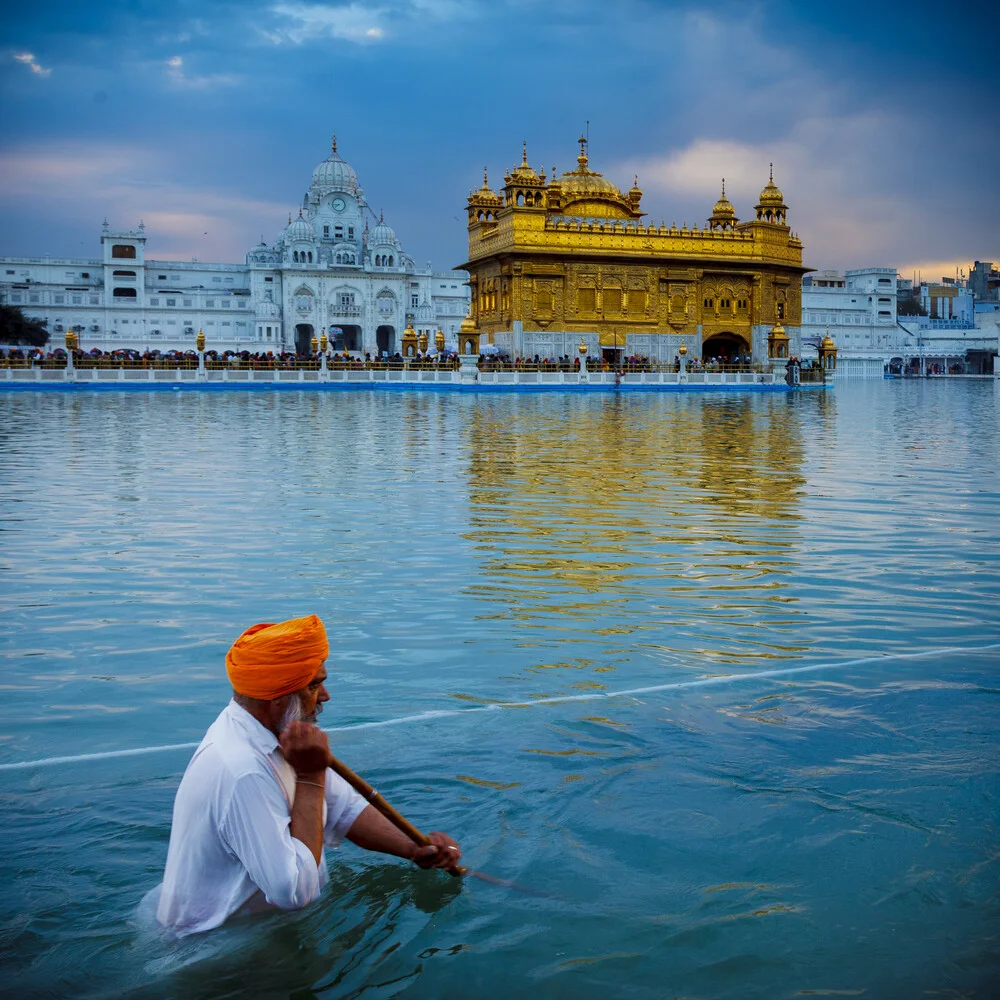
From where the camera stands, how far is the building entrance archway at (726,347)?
179ft

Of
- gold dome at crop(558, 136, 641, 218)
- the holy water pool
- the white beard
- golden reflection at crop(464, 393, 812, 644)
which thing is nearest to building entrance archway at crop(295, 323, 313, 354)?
gold dome at crop(558, 136, 641, 218)

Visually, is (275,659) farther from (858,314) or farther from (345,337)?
(858,314)

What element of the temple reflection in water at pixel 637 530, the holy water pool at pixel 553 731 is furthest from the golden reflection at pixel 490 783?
the temple reflection in water at pixel 637 530

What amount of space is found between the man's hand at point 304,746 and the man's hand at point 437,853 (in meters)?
0.56

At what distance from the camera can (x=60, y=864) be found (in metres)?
3.63

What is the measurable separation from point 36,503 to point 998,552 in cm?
905

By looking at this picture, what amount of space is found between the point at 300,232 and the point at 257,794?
84701mm

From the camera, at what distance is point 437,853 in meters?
3.27

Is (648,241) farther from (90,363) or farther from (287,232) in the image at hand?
(287,232)

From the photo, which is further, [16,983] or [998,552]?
[998,552]

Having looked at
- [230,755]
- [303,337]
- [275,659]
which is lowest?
[230,755]

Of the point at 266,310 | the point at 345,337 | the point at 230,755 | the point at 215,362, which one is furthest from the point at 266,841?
the point at 345,337

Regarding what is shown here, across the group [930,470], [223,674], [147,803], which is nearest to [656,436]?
[930,470]

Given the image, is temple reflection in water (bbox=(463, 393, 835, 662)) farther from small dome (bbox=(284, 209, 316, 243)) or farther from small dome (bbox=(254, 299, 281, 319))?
small dome (bbox=(284, 209, 316, 243))
